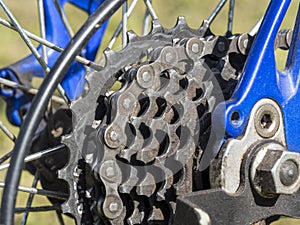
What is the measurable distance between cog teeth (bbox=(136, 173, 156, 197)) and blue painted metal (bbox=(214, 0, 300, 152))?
126 mm

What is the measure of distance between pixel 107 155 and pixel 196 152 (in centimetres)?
12

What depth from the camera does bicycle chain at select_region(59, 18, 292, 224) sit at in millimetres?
1018

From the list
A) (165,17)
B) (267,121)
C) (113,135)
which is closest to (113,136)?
(113,135)

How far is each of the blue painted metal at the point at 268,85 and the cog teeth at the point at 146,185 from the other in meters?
0.13

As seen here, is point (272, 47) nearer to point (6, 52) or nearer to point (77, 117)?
point (77, 117)

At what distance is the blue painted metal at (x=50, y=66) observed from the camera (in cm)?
150

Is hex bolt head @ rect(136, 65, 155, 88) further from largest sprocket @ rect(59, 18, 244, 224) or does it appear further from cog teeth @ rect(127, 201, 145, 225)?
cog teeth @ rect(127, 201, 145, 225)

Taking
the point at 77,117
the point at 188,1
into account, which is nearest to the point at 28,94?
the point at 77,117

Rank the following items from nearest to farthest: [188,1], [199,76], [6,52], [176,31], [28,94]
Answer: [199,76], [176,31], [28,94], [6,52], [188,1]

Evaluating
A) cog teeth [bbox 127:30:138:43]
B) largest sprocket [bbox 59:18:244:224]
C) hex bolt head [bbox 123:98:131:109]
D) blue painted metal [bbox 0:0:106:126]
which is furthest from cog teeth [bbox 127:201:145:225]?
blue painted metal [bbox 0:0:106:126]

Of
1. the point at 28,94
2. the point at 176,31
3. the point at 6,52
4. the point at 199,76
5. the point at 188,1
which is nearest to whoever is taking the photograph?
the point at 199,76

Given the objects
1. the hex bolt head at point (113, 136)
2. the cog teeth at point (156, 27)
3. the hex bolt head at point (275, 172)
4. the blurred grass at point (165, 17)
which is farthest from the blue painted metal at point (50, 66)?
the blurred grass at point (165, 17)

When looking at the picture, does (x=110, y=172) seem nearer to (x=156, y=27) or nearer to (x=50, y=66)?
(x=156, y=27)

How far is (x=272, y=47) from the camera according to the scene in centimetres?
102
